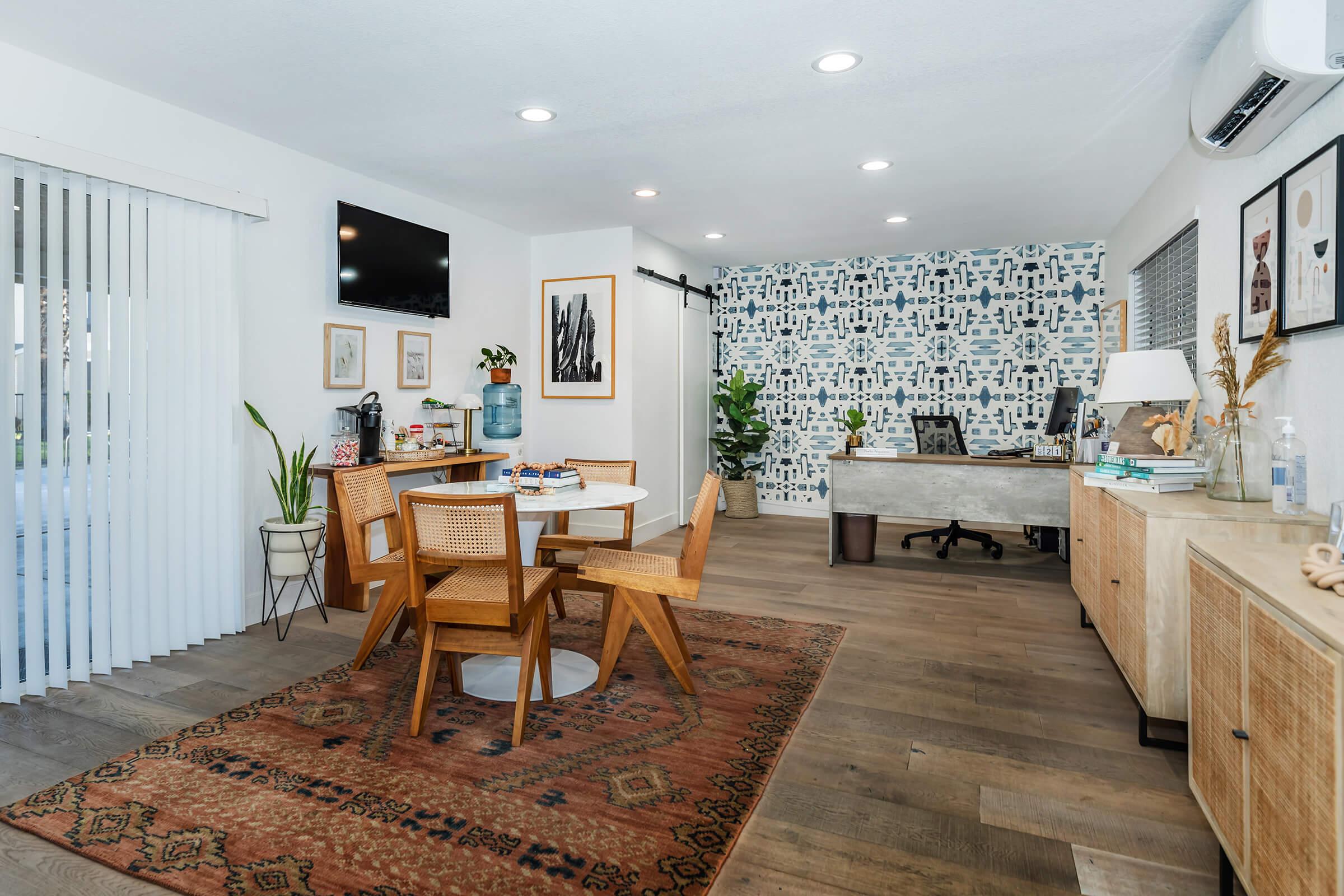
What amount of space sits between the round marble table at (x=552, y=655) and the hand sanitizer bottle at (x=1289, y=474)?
83.3 inches

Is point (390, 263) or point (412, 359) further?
point (412, 359)

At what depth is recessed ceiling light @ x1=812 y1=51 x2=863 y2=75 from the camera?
285 centimetres

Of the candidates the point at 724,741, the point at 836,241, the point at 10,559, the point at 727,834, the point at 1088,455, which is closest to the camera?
the point at 727,834

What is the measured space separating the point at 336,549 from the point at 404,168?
2.23m

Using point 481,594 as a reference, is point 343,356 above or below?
above

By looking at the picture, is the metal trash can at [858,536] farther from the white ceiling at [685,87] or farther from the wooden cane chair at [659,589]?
the wooden cane chair at [659,589]

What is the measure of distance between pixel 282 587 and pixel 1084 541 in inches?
163

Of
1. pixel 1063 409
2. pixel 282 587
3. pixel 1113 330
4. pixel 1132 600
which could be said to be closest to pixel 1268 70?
pixel 1132 600

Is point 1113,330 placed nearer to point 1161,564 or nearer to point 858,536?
point 858,536

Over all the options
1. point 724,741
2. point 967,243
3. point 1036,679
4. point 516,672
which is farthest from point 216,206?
point 967,243

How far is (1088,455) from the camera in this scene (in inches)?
161

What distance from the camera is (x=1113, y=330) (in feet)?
19.0

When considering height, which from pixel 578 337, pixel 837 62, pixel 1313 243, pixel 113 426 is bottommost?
pixel 113 426

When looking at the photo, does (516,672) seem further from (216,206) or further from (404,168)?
(404,168)
